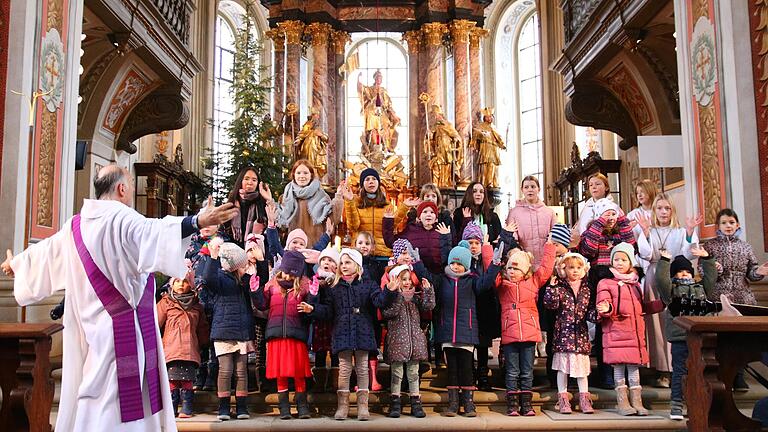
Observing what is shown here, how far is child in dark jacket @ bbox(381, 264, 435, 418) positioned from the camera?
5.46 meters

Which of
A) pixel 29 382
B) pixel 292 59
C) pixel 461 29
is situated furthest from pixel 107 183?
pixel 461 29

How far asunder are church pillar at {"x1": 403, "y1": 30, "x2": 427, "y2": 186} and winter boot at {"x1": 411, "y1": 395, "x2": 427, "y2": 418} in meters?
12.0

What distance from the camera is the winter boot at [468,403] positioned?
17.9 ft

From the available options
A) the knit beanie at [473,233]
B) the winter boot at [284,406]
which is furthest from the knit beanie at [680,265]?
the winter boot at [284,406]

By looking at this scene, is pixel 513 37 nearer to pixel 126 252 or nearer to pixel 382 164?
pixel 382 164

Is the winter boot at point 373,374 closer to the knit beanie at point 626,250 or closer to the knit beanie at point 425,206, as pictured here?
the knit beanie at point 425,206

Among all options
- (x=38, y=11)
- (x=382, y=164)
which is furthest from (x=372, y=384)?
(x=382, y=164)

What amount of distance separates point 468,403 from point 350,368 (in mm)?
976

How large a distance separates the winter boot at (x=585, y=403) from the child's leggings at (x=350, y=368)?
1723 mm

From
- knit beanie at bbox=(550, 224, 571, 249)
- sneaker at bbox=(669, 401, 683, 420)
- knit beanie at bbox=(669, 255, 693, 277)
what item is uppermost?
knit beanie at bbox=(550, 224, 571, 249)

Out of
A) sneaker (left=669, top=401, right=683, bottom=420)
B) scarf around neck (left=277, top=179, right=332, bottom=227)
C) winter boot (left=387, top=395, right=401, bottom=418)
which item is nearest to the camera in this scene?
sneaker (left=669, top=401, right=683, bottom=420)

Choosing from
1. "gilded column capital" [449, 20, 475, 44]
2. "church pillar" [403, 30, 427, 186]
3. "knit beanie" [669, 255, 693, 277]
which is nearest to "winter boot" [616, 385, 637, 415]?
"knit beanie" [669, 255, 693, 277]

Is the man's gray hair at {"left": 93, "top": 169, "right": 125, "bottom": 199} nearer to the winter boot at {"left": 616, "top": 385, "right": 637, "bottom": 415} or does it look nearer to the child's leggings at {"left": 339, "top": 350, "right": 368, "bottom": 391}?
the child's leggings at {"left": 339, "top": 350, "right": 368, "bottom": 391}

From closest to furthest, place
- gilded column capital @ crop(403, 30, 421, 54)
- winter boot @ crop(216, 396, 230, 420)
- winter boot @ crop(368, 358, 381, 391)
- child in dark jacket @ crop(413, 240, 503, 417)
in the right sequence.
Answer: winter boot @ crop(216, 396, 230, 420)
child in dark jacket @ crop(413, 240, 503, 417)
winter boot @ crop(368, 358, 381, 391)
gilded column capital @ crop(403, 30, 421, 54)
